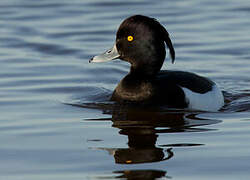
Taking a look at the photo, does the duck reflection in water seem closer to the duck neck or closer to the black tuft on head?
the duck neck

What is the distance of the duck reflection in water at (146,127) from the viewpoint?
21.8 ft

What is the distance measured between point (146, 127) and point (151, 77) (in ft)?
4.30

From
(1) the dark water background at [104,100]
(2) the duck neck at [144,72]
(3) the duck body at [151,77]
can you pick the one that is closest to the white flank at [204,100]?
(3) the duck body at [151,77]

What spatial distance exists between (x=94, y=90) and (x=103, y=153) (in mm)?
3528

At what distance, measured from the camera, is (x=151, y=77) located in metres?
9.09

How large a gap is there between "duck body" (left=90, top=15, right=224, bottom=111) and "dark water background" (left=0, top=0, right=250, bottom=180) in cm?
18

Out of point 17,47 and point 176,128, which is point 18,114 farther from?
point 17,47

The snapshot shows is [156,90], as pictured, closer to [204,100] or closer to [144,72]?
[144,72]

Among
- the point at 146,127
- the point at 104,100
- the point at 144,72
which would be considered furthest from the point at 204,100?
the point at 146,127

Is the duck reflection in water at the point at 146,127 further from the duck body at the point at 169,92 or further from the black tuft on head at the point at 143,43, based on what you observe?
the black tuft on head at the point at 143,43

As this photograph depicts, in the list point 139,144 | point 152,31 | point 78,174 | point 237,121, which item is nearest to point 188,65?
point 152,31

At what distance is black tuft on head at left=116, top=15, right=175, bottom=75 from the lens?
8.98 m

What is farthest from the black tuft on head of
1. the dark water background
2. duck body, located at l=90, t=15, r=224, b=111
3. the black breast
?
the dark water background

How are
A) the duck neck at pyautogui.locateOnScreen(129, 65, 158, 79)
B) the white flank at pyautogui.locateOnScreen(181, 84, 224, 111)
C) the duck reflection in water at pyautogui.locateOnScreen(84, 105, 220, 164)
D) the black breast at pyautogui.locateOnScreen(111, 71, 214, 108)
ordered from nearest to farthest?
the duck reflection in water at pyautogui.locateOnScreen(84, 105, 220, 164) < the black breast at pyautogui.locateOnScreen(111, 71, 214, 108) < the white flank at pyautogui.locateOnScreen(181, 84, 224, 111) < the duck neck at pyautogui.locateOnScreen(129, 65, 158, 79)
